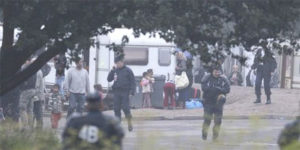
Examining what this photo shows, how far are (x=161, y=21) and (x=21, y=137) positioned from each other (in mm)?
2634

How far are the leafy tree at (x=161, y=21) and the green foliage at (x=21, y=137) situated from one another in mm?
1354

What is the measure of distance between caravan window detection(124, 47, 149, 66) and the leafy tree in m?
18.2

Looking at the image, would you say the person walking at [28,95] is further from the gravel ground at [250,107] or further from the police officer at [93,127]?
the police officer at [93,127]

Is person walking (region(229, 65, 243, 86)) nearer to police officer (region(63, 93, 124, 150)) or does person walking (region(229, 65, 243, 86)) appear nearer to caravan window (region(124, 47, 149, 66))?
caravan window (region(124, 47, 149, 66))

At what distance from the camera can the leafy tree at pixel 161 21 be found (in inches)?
568

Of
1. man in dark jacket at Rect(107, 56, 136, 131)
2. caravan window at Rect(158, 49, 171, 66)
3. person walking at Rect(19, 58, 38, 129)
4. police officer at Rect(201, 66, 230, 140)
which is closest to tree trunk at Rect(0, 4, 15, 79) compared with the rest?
police officer at Rect(201, 66, 230, 140)

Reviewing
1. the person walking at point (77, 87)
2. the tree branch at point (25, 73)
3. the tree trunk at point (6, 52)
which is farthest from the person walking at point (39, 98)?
the tree trunk at point (6, 52)

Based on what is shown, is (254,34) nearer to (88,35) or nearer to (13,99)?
(88,35)

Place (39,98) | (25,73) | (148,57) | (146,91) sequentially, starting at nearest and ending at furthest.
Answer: (25,73) → (39,98) → (146,91) → (148,57)

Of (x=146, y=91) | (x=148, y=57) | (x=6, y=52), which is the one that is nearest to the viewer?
(x=6, y=52)

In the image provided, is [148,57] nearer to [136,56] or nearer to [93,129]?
[136,56]

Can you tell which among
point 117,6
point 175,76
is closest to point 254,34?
point 117,6

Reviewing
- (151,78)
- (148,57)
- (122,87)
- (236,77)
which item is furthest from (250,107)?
(236,77)

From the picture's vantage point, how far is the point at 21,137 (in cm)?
1301
